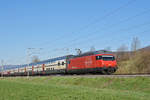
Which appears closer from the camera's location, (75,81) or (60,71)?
(75,81)

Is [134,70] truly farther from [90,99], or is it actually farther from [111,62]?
[90,99]

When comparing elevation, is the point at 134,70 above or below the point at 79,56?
below

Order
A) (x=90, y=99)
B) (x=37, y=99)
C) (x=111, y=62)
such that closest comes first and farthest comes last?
(x=90, y=99)
(x=37, y=99)
(x=111, y=62)

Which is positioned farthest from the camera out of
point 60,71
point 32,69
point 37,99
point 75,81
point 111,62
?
point 32,69

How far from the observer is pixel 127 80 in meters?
22.3

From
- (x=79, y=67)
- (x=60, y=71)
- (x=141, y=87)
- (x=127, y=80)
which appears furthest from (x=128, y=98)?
(x=60, y=71)

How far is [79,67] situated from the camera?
133 feet

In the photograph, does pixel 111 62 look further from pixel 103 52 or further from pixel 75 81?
pixel 75 81

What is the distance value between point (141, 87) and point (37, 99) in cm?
1035

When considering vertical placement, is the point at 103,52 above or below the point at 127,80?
above

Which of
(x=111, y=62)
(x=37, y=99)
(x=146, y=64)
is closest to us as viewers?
(x=37, y=99)

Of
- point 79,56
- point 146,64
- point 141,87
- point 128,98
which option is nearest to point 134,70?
point 146,64

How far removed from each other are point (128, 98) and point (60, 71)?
36.3 m

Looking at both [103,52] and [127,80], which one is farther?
[103,52]
